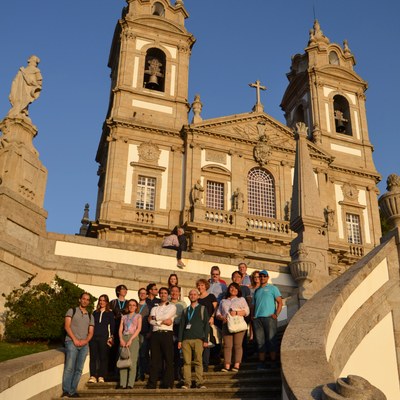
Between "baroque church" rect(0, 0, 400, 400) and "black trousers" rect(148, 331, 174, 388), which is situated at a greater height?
"baroque church" rect(0, 0, 400, 400)

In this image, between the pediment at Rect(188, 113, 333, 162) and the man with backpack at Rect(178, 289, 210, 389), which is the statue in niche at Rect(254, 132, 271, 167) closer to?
the pediment at Rect(188, 113, 333, 162)

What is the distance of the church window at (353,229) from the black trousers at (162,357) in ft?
78.5

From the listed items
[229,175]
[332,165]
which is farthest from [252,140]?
[332,165]

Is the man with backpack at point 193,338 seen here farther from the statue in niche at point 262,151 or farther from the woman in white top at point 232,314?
the statue in niche at point 262,151

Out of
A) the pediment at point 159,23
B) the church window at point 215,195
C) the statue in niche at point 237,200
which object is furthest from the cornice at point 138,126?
the pediment at point 159,23

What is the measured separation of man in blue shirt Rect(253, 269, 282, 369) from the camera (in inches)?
307

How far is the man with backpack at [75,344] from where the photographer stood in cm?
738

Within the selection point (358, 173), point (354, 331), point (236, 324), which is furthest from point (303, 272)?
point (358, 173)

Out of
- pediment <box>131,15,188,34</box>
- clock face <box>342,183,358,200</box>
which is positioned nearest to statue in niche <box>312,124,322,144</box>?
→ clock face <box>342,183,358,200</box>

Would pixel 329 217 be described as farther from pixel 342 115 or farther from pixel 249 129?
pixel 342 115

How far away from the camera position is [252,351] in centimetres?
876

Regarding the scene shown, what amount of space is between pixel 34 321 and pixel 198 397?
14.9 feet

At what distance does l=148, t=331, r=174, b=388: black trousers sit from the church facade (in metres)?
17.5

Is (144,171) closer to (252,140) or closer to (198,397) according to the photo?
(252,140)
